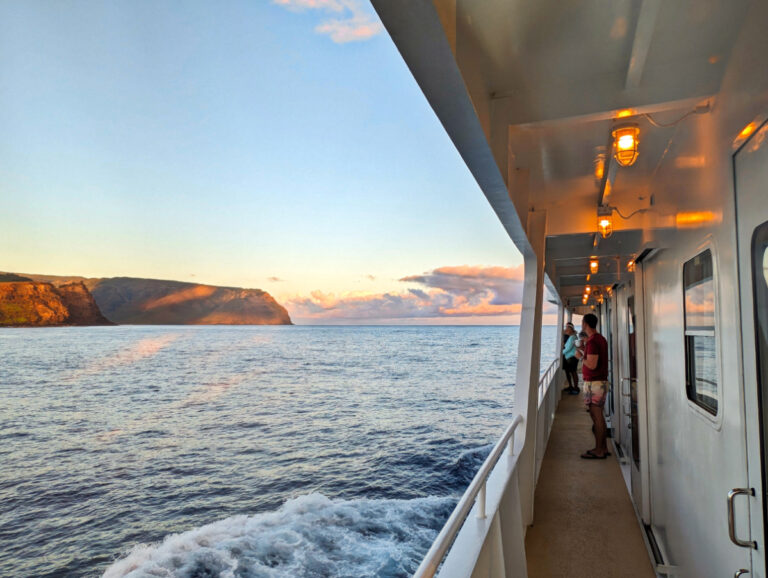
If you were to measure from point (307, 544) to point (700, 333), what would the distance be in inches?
403

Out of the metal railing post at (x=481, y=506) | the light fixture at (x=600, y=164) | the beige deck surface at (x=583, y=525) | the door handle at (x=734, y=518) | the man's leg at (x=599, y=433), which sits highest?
the light fixture at (x=600, y=164)

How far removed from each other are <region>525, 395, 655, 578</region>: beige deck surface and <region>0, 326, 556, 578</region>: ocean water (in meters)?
2.30

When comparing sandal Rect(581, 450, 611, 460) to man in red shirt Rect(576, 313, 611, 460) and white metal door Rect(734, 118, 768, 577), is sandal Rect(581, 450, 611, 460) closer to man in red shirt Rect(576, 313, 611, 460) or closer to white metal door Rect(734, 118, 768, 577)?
man in red shirt Rect(576, 313, 611, 460)

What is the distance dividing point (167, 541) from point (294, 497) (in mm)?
3700

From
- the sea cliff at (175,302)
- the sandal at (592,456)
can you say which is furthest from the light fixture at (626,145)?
the sea cliff at (175,302)

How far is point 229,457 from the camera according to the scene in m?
19.5

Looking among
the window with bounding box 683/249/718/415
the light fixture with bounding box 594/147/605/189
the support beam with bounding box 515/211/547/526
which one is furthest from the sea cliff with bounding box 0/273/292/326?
the window with bounding box 683/249/718/415

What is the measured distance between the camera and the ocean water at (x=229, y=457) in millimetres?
10562

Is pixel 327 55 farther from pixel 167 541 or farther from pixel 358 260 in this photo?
pixel 167 541

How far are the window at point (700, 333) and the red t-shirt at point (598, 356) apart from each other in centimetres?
292

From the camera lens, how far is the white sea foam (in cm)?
866

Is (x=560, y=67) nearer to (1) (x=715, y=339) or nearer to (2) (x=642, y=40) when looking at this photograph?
(2) (x=642, y=40)

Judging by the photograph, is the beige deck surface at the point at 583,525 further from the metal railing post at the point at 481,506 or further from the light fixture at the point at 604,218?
the light fixture at the point at 604,218

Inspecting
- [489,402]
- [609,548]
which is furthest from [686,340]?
[489,402]
